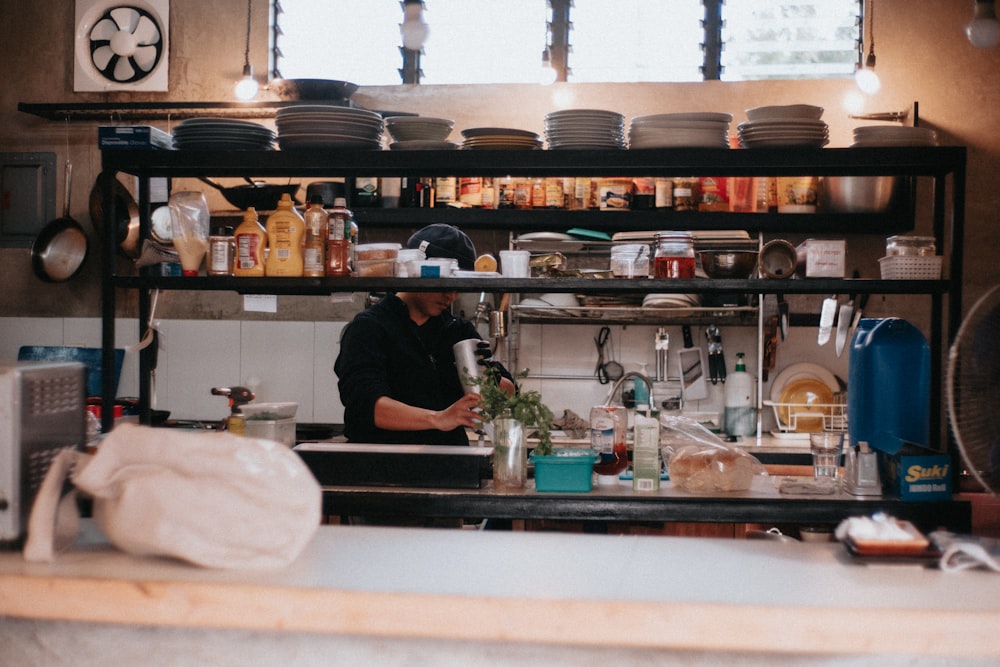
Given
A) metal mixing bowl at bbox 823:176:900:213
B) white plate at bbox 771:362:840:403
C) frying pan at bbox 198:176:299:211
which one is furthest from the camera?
white plate at bbox 771:362:840:403

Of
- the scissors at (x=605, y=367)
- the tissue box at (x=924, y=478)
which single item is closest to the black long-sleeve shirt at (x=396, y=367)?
the tissue box at (x=924, y=478)

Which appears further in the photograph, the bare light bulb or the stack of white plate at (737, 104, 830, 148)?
the bare light bulb

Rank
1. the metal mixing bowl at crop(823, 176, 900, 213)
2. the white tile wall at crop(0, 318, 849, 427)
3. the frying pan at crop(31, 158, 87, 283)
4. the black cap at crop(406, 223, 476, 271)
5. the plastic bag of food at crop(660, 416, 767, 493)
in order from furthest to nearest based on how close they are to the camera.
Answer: the frying pan at crop(31, 158, 87, 283), the white tile wall at crop(0, 318, 849, 427), the metal mixing bowl at crop(823, 176, 900, 213), the black cap at crop(406, 223, 476, 271), the plastic bag of food at crop(660, 416, 767, 493)

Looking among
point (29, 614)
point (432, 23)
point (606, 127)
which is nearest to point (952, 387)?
point (606, 127)

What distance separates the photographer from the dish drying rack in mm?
4707

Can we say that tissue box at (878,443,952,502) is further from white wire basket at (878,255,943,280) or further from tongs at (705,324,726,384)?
tongs at (705,324,726,384)

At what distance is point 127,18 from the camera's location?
546 centimetres

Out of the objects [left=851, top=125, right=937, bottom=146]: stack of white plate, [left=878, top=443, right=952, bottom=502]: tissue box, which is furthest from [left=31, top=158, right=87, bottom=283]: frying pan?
[left=878, top=443, right=952, bottom=502]: tissue box

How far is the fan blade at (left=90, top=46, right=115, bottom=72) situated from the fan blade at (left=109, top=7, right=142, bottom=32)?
0.17m

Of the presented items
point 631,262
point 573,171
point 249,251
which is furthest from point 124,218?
point 631,262

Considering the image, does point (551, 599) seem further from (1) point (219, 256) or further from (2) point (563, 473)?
(1) point (219, 256)

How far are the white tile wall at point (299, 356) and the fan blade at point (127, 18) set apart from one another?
5.83 ft

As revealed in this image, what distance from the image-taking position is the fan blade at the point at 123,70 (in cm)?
548

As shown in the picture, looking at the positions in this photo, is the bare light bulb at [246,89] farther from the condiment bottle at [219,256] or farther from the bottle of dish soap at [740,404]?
the bottle of dish soap at [740,404]
